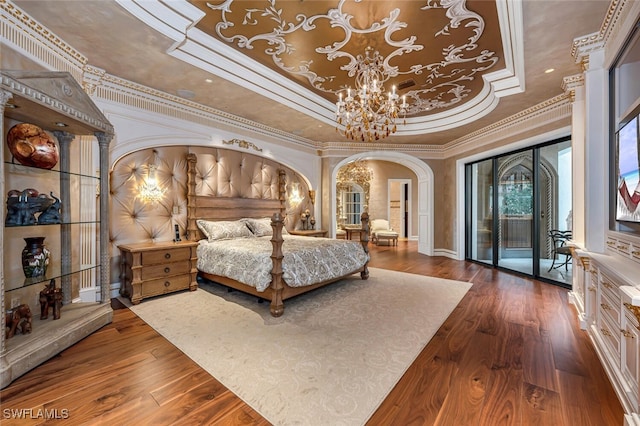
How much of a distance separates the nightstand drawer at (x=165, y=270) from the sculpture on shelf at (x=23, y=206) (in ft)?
4.27

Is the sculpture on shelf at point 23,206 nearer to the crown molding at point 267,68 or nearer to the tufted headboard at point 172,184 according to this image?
the tufted headboard at point 172,184

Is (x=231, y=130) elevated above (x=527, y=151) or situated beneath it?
elevated above

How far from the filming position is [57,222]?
2.45 metres

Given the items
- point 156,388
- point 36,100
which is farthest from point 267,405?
point 36,100

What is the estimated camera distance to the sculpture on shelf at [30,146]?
2.18 m

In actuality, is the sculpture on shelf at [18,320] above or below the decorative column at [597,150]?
below

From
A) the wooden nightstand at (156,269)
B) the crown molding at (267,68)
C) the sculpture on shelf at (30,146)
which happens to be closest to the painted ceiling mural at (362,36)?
the crown molding at (267,68)

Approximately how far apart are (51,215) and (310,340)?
2.59 meters

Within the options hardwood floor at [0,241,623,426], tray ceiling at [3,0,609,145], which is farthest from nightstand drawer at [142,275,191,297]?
tray ceiling at [3,0,609,145]

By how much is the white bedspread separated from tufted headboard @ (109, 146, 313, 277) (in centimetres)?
72

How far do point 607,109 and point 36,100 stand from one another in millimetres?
4692

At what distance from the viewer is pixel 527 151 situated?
189 inches

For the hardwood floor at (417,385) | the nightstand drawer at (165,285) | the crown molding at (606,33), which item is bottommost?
the hardwood floor at (417,385)

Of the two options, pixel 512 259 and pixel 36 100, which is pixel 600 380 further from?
pixel 36 100
